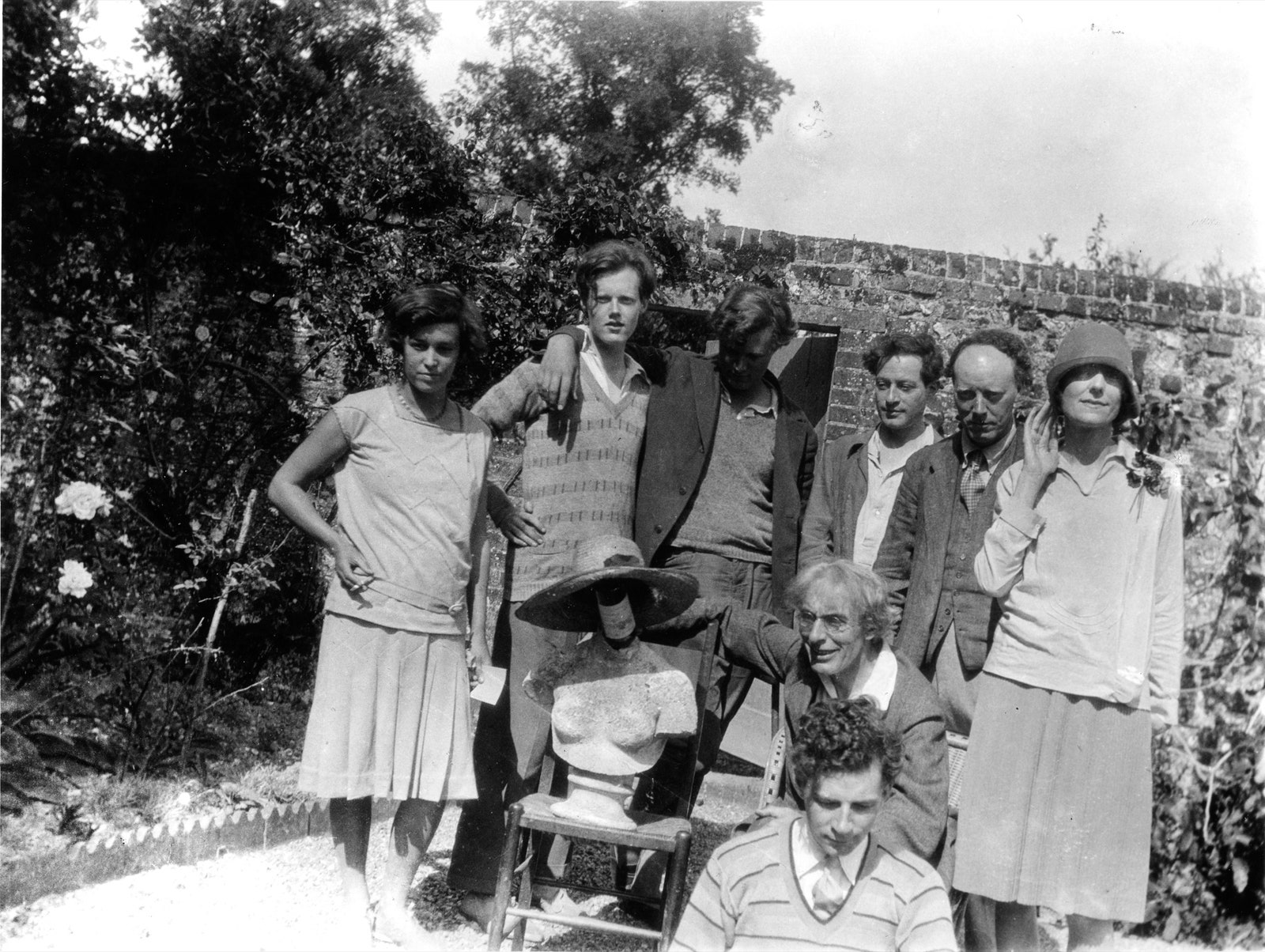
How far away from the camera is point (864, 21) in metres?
3.70

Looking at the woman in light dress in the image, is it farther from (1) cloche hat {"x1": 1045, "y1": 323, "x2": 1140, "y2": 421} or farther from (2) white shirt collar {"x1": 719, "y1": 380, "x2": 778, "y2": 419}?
(1) cloche hat {"x1": 1045, "y1": 323, "x2": 1140, "y2": 421}

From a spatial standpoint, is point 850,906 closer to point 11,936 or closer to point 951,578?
point 951,578

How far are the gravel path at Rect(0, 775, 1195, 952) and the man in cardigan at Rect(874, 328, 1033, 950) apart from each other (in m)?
1.10

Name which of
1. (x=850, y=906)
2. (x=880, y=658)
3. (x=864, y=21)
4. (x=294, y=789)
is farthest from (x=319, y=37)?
(x=850, y=906)

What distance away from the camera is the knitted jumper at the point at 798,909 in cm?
229

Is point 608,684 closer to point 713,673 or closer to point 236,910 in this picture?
point 713,673

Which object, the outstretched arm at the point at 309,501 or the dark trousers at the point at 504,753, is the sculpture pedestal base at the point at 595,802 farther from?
the outstretched arm at the point at 309,501

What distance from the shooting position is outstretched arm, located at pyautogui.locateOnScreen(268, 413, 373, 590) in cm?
312

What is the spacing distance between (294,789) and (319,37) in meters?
3.67

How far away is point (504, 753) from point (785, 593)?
1036mm

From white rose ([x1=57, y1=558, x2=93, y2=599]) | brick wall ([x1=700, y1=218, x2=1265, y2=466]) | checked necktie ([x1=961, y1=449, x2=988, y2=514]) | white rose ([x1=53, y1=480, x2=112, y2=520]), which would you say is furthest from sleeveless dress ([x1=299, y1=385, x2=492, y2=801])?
brick wall ([x1=700, y1=218, x2=1265, y2=466])

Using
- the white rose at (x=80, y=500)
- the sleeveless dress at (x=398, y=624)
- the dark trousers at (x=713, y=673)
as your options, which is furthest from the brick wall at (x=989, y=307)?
the white rose at (x=80, y=500)

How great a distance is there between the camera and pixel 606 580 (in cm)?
304

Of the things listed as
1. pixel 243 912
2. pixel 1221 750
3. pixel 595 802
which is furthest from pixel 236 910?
pixel 1221 750
